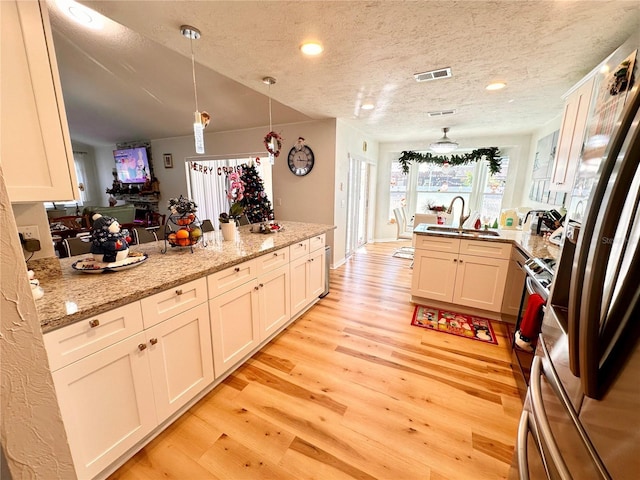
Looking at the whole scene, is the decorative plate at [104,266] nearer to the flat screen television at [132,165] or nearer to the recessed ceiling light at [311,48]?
the recessed ceiling light at [311,48]

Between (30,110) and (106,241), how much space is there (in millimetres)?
652

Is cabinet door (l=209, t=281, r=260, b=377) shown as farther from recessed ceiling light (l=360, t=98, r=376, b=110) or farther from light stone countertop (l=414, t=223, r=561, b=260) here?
recessed ceiling light (l=360, t=98, r=376, b=110)

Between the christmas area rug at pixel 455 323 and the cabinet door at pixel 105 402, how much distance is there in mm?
2371

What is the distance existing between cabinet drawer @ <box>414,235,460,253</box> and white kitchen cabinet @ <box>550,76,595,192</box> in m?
0.97

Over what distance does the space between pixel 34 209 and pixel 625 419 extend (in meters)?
2.27

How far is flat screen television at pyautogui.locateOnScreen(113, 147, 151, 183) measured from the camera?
6184 millimetres

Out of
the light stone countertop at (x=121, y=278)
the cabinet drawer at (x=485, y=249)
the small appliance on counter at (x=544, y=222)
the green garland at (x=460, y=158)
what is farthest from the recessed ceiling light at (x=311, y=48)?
the green garland at (x=460, y=158)

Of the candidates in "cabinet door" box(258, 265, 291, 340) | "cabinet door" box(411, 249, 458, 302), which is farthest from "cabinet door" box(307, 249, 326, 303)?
"cabinet door" box(411, 249, 458, 302)

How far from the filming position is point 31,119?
1088 millimetres

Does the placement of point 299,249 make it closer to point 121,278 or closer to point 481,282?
point 121,278

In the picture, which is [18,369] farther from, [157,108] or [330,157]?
[157,108]

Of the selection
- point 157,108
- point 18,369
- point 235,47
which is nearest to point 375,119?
point 235,47

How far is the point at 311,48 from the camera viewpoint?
188 cm

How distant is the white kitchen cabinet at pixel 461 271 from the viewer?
262 cm
